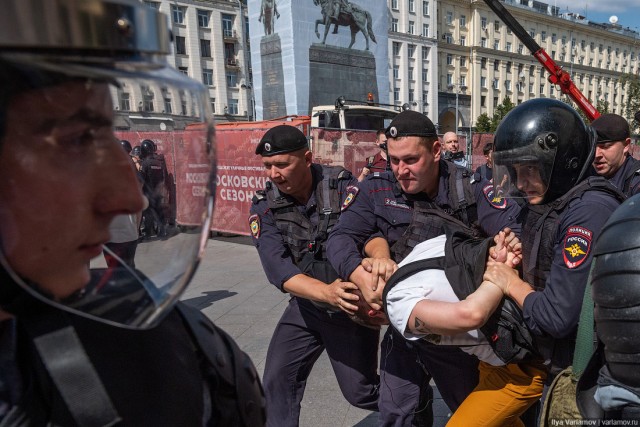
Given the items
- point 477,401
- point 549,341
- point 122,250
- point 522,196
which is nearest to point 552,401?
point 549,341

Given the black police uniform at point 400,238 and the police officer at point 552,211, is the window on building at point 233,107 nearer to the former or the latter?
the black police uniform at point 400,238

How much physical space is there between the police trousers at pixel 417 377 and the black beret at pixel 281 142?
116cm

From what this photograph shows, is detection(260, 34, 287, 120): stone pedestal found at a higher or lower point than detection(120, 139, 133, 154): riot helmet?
higher

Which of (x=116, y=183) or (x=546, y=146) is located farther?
(x=546, y=146)

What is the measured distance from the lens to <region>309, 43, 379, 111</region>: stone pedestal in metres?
22.1

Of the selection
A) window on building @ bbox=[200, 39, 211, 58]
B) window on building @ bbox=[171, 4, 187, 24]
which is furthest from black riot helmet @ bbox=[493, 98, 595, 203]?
window on building @ bbox=[200, 39, 211, 58]

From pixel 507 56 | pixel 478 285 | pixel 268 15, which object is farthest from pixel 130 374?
pixel 507 56

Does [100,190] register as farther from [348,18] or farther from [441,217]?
[348,18]

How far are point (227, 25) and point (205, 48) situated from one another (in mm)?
3372

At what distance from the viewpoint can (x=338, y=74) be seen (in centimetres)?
2319

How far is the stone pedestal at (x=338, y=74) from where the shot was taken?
22062 mm

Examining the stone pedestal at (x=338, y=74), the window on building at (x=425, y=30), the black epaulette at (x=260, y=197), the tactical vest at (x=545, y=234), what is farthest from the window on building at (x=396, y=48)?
the tactical vest at (x=545, y=234)

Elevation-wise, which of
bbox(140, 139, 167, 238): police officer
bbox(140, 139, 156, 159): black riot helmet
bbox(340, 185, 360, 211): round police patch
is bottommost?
bbox(340, 185, 360, 211): round police patch

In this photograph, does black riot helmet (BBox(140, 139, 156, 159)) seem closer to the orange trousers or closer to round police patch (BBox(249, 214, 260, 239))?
the orange trousers
